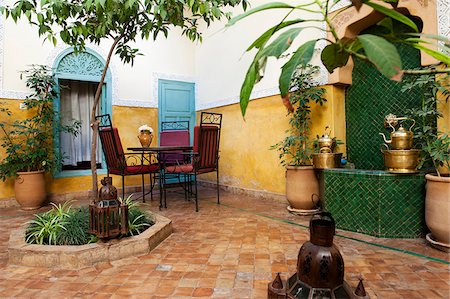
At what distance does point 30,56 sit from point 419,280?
17.7 ft

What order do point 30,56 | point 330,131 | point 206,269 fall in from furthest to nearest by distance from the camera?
1. point 30,56
2. point 330,131
3. point 206,269

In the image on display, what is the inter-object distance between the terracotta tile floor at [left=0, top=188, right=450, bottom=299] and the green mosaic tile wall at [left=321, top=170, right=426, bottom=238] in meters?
0.11

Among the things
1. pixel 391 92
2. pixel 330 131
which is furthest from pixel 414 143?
pixel 330 131

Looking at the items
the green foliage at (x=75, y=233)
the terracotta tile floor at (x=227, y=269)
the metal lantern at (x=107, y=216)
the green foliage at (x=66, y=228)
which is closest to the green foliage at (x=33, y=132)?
the terracotta tile floor at (x=227, y=269)

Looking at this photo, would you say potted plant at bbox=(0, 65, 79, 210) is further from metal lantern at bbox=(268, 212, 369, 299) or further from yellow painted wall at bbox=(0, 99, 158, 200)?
metal lantern at bbox=(268, 212, 369, 299)

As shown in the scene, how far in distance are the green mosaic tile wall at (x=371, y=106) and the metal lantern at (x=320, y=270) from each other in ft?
7.94

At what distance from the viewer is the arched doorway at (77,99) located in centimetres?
462

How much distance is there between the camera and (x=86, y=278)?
5.93ft

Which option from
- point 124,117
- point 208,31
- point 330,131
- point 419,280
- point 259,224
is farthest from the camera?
point 208,31

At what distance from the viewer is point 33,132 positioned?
400 centimetres

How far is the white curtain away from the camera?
5.48 m

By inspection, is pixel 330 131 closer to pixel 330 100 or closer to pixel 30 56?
pixel 330 100

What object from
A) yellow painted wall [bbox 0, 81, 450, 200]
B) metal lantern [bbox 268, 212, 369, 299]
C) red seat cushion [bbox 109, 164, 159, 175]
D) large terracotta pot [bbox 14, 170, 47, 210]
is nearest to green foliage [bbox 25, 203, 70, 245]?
red seat cushion [bbox 109, 164, 159, 175]

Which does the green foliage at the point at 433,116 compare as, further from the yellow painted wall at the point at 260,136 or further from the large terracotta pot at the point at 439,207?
the yellow painted wall at the point at 260,136
